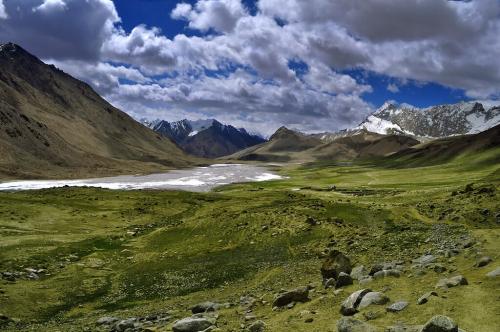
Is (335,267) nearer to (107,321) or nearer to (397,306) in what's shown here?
(397,306)

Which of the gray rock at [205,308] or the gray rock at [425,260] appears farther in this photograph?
the gray rock at [425,260]

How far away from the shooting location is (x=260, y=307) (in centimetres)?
2800

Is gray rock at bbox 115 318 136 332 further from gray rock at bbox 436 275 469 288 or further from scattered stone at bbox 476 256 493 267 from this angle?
scattered stone at bbox 476 256 493 267

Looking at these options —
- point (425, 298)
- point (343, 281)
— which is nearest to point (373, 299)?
point (425, 298)

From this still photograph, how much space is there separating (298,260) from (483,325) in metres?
28.7

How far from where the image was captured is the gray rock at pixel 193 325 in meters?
23.7

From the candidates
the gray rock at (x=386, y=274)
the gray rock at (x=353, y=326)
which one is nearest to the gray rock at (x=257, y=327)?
the gray rock at (x=353, y=326)

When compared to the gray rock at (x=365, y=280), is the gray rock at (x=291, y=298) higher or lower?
lower

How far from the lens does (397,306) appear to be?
21.4 metres

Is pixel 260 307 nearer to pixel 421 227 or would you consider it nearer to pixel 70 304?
pixel 70 304

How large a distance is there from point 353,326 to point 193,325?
844 cm

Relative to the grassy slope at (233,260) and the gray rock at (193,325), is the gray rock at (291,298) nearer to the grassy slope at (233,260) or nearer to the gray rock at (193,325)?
the grassy slope at (233,260)

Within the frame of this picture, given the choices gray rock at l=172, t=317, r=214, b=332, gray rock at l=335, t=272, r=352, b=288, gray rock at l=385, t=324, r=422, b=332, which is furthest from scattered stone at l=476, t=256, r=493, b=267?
gray rock at l=172, t=317, r=214, b=332

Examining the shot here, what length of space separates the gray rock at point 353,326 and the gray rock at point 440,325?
85.8 inches
